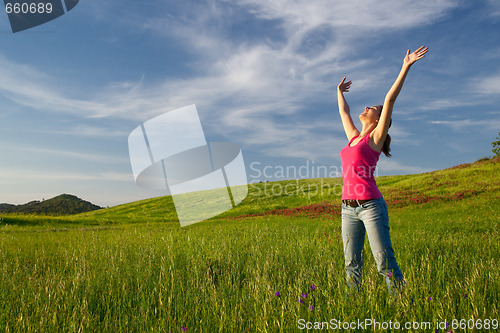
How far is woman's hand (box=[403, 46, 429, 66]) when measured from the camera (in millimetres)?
3832

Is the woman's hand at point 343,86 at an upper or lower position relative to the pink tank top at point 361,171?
upper

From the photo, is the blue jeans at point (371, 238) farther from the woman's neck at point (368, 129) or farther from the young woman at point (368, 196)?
the woman's neck at point (368, 129)

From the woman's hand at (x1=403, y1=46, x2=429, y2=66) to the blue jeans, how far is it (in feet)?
5.83

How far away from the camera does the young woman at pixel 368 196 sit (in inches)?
152

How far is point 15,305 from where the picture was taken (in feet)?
13.0

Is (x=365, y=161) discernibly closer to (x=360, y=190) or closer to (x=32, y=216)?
(x=360, y=190)

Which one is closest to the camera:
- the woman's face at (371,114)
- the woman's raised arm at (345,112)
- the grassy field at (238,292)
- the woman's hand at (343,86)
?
the grassy field at (238,292)

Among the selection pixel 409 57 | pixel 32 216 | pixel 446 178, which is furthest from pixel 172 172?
pixel 446 178

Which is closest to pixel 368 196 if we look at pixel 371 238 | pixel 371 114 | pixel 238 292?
Answer: pixel 371 238

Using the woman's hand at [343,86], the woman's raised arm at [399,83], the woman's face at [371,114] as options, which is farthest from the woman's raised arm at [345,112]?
the woman's raised arm at [399,83]

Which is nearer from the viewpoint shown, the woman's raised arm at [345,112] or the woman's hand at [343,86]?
the woman's raised arm at [345,112]

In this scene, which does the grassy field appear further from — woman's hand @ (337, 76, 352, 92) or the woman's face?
woman's hand @ (337, 76, 352, 92)

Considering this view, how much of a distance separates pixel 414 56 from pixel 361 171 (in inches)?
63.0

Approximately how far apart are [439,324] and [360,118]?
2735 mm
